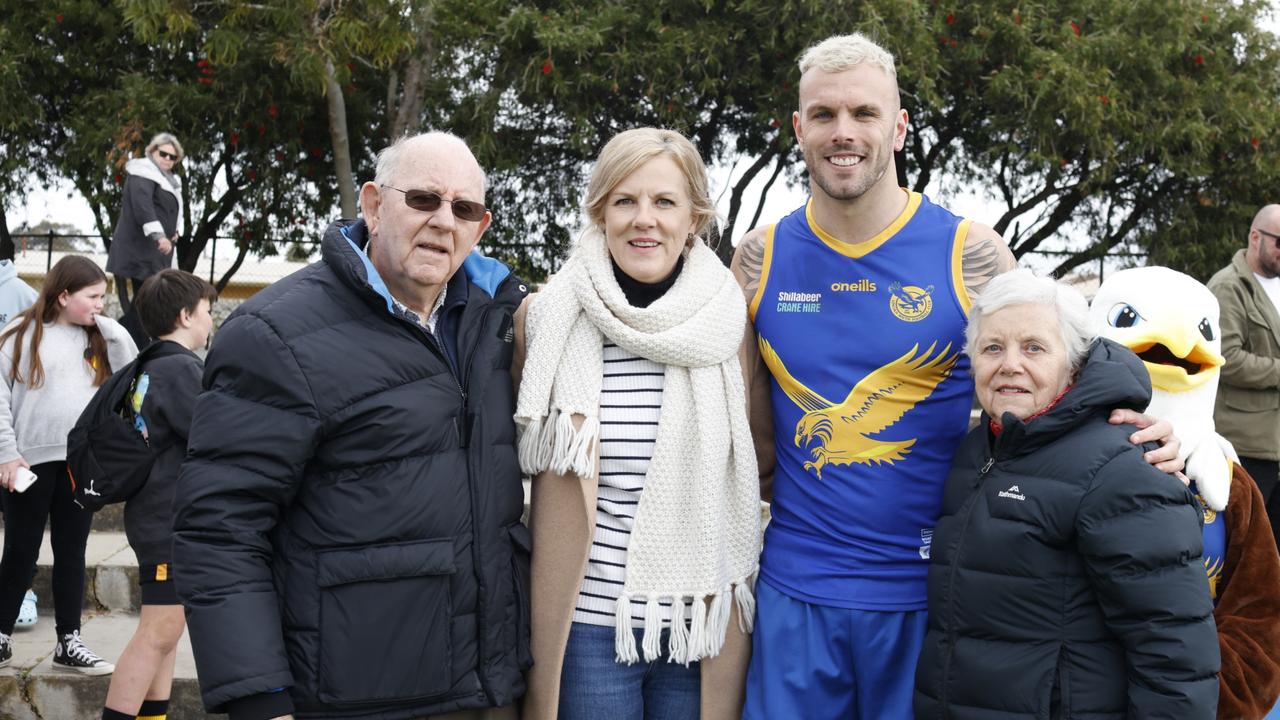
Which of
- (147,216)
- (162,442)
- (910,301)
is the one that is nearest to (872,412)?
(910,301)

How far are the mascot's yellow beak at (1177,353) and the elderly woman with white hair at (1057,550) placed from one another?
0.26 m

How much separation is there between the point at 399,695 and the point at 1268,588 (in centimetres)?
199

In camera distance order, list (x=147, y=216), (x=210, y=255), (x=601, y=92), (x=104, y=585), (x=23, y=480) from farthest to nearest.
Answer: (x=210, y=255) → (x=601, y=92) → (x=147, y=216) → (x=104, y=585) → (x=23, y=480)

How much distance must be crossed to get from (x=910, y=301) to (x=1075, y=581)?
82 cm

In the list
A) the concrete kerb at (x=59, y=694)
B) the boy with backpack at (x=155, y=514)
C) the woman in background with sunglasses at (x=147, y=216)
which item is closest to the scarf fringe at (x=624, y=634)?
the boy with backpack at (x=155, y=514)

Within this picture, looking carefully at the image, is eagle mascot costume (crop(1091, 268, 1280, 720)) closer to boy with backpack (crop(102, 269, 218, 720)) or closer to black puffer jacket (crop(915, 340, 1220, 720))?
black puffer jacket (crop(915, 340, 1220, 720))

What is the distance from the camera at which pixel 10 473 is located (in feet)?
14.6

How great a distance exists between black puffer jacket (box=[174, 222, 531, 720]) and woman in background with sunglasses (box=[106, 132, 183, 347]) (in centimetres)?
586

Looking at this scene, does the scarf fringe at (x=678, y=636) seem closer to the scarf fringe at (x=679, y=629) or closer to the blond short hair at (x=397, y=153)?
the scarf fringe at (x=679, y=629)

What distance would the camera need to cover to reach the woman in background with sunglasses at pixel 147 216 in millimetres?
7449

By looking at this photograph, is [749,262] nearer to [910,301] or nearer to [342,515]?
[910,301]

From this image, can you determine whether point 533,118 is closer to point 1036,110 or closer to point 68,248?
point 1036,110

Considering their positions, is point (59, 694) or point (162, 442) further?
point (59, 694)

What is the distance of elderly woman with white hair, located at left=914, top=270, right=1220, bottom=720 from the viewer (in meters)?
2.07
